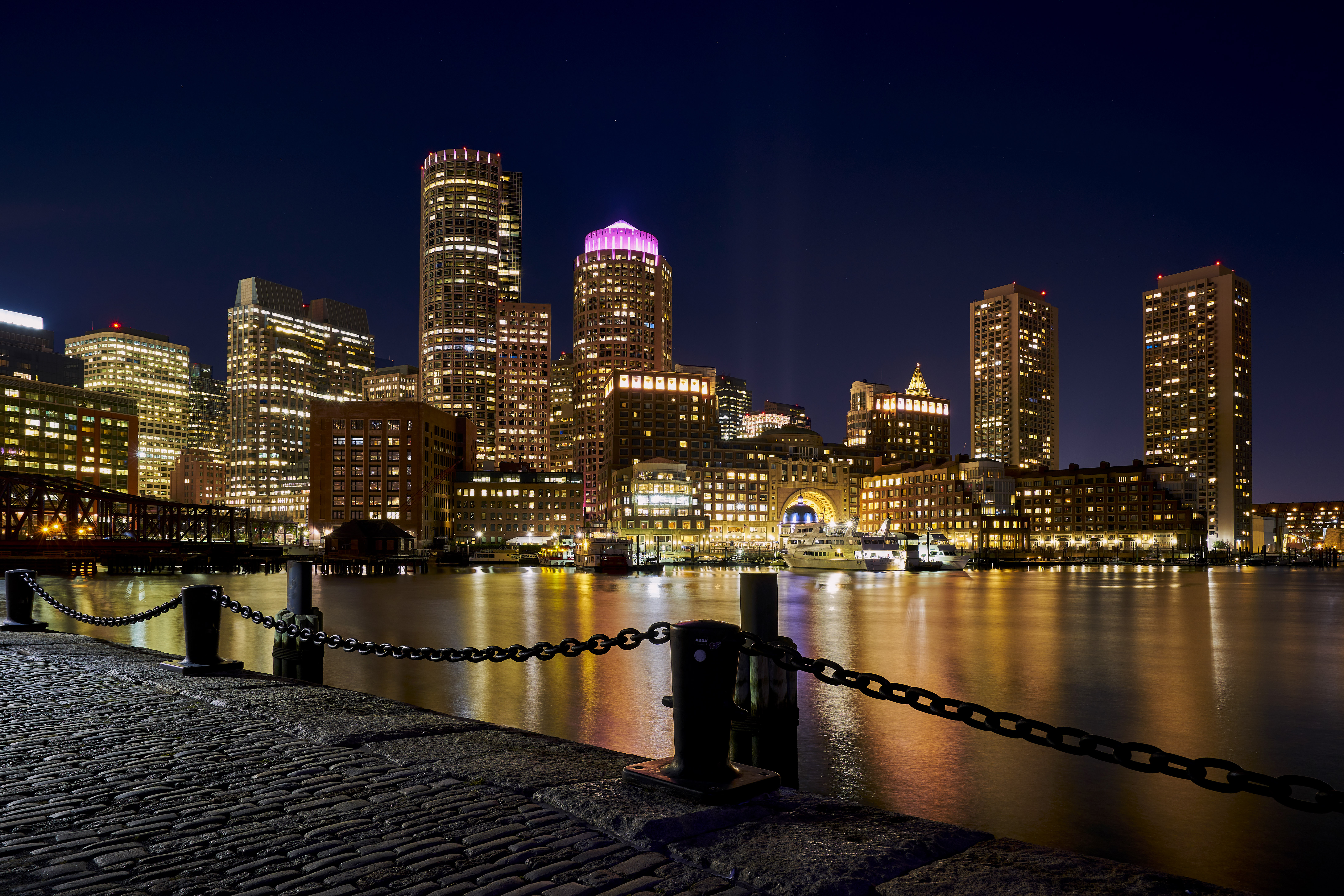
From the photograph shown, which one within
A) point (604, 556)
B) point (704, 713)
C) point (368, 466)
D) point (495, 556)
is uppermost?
point (368, 466)

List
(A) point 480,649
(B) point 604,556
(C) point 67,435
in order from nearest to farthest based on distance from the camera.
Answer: (A) point 480,649 < (B) point 604,556 < (C) point 67,435

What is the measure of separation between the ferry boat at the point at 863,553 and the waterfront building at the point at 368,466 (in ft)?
256

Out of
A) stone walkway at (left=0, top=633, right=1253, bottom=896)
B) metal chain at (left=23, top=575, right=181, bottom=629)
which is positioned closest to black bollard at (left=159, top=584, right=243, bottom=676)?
metal chain at (left=23, top=575, right=181, bottom=629)

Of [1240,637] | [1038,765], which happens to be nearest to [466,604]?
[1240,637]

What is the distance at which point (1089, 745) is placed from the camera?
5199 millimetres

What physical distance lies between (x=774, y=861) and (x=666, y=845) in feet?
2.26

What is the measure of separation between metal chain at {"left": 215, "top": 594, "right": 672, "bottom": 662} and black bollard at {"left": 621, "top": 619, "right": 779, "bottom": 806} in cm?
28

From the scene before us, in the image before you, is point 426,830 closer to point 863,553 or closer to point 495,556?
point 863,553

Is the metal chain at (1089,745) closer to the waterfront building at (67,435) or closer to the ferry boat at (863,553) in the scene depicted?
the ferry boat at (863,553)

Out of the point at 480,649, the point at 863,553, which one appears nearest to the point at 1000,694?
the point at 480,649

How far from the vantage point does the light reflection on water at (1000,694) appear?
1038cm

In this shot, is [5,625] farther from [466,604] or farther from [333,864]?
[466,604]

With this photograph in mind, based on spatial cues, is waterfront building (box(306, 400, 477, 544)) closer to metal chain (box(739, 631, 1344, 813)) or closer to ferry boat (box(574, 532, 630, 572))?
ferry boat (box(574, 532, 630, 572))

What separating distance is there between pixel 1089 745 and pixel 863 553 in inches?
4538
